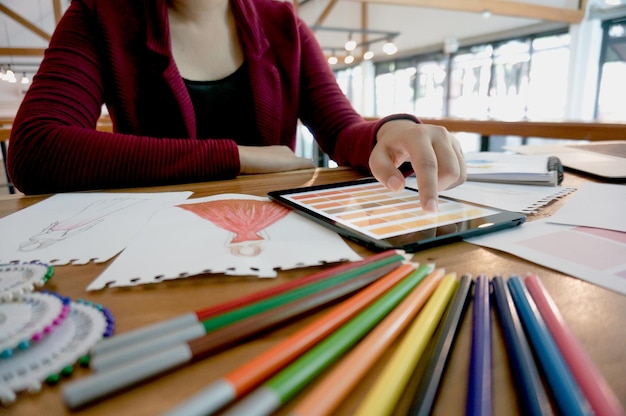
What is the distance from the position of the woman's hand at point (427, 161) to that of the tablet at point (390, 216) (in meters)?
0.02

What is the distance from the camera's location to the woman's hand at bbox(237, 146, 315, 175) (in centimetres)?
65

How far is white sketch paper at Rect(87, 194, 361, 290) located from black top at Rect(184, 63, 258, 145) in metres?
0.44

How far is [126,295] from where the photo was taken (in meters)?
0.24

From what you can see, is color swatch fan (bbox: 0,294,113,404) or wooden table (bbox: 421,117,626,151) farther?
wooden table (bbox: 421,117,626,151)

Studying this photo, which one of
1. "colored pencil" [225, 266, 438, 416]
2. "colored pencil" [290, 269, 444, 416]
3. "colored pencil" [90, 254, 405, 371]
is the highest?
"colored pencil" [90, 254, 405, 371]

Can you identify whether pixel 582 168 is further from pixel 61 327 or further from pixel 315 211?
pixel 61 327

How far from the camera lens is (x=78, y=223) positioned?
1.28ft

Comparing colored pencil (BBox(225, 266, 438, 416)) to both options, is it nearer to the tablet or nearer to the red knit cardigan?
the tablet

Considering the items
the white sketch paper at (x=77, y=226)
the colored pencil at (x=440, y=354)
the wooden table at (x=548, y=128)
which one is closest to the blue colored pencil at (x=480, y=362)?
the colored pencil at (x=440, y=354)

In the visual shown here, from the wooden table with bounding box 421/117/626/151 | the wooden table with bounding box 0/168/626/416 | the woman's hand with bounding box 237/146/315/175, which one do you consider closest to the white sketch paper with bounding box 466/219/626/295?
the wooden table with bounding box 0/168/626/416

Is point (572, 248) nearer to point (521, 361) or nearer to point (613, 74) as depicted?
point (521, 361)

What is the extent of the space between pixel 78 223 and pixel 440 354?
366 mm

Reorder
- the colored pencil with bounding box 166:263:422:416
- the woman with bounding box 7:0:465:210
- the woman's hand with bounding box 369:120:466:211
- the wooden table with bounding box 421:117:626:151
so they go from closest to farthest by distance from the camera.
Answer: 1. the colored pencil with bounding box 166:263:422:416
2. the woman's hand with bounding box 369:120:466:211
3. the woman with bounding box 7:0:465:210
4. the wooden table with bounding box 421:117:626:151

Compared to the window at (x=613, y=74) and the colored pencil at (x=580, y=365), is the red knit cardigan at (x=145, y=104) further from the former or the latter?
the window at (x=613, y=74)
